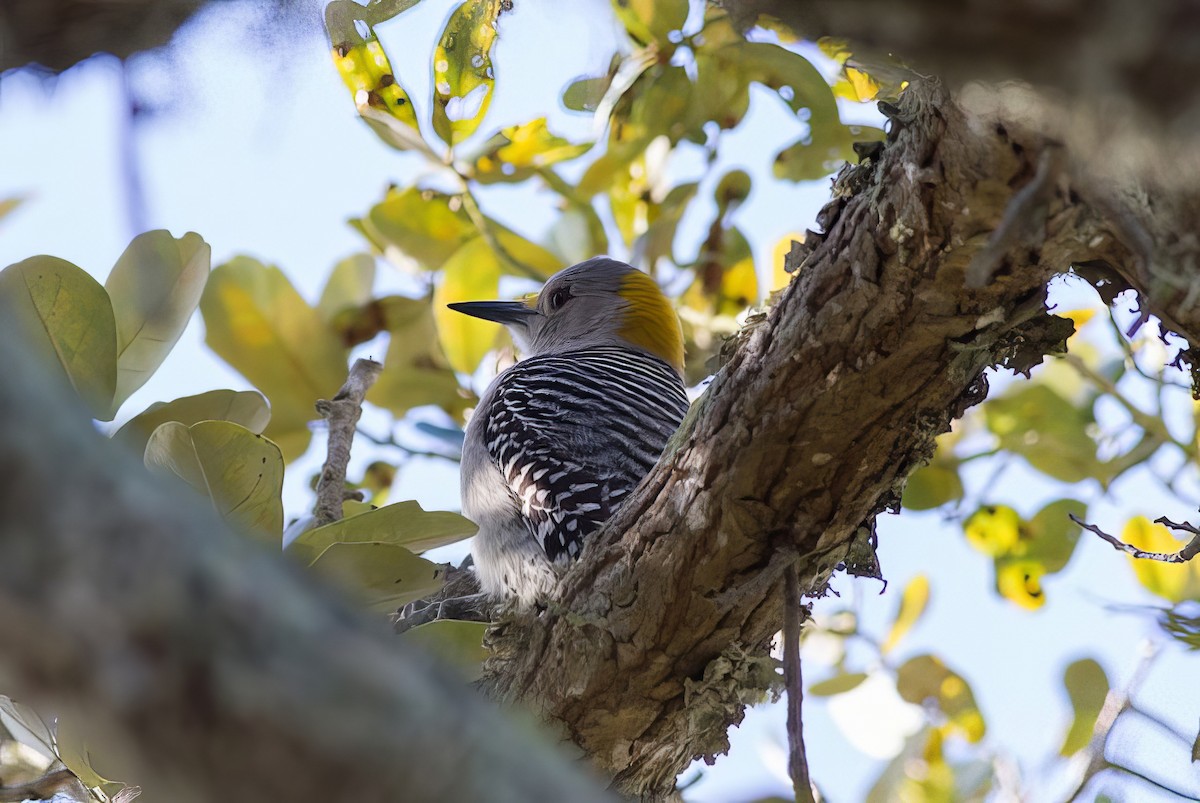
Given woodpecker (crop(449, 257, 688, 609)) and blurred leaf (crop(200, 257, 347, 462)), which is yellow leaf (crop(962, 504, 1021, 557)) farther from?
blurred leaf (crop(200, 257, 347, 462))

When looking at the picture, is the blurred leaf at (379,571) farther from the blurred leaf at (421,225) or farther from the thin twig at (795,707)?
the blurred leaf at (421,225)

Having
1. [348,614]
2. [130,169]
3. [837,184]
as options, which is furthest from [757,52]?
[348,614]

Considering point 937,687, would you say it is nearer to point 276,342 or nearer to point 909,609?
point 909,609

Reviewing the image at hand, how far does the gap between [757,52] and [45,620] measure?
2.59 m

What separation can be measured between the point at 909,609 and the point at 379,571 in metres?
2.56

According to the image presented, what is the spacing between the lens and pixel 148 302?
7.50 feet

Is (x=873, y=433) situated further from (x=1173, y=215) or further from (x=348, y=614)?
(x=348, y=614)

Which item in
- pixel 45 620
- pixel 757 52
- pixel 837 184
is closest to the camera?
pixel 45 620

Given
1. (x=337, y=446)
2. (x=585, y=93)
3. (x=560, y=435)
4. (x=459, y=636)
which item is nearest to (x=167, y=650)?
(x=585, y=93)

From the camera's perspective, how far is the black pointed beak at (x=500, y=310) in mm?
4266

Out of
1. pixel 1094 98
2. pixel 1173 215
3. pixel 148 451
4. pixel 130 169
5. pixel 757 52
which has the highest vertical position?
pixel 757 52

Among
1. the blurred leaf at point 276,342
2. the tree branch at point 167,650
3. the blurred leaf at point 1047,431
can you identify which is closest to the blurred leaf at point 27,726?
the blurred leaf at point 276,342

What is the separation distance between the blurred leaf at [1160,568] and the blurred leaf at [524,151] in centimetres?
216

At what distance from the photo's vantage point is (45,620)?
1.69 ft
